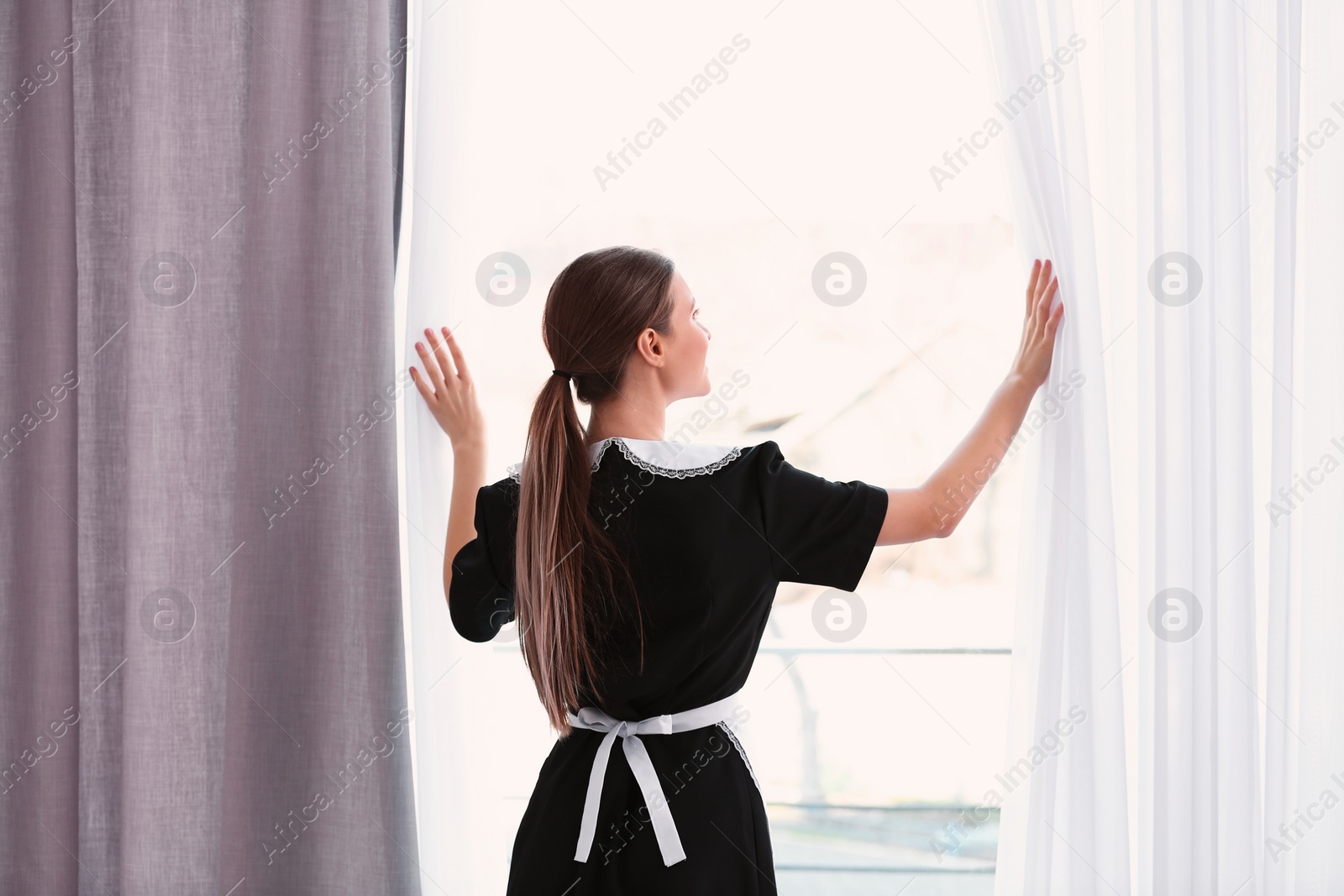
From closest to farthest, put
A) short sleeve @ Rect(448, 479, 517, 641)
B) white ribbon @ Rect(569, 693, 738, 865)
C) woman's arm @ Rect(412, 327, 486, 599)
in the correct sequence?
white ribbon @ Rect(569, 693, 738, 865), short sleeve @ Rect(448, 479, 517, 641), woman's arm @ Rect(412, 327, 486, 599)

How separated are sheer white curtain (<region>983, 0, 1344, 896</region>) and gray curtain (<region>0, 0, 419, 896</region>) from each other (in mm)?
966

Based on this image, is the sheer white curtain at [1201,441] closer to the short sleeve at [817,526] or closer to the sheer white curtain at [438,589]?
the short sleeve at [817,526]

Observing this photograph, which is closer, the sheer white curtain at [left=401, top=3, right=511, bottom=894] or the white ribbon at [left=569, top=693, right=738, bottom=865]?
the white ribbon at [left=569, top=693, right=738, bottom=865]

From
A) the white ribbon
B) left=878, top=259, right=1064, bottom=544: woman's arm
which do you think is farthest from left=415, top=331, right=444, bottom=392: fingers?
left=878, top=259, right=1064, bottom=544: woman's arm

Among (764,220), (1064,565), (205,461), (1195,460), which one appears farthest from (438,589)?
(1195,460)

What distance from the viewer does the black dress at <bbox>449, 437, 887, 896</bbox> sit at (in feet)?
3.45

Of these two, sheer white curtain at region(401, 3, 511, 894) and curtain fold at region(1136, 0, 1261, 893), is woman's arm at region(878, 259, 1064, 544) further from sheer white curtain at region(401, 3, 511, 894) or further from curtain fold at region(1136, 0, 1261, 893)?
sheer white curtain at region(401, 3, 511, 894)

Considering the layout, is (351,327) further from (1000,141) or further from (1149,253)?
(1149,253)

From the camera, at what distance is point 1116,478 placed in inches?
48.9

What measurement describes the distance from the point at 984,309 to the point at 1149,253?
312mm

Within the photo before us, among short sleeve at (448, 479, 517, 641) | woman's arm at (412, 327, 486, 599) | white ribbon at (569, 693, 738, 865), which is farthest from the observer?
woman's arm at (412, 327, 486, 599)

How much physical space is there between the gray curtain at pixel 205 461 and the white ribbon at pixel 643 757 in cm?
43

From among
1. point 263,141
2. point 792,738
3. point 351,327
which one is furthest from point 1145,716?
point 263,141

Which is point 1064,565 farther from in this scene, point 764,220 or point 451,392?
point 451,392
